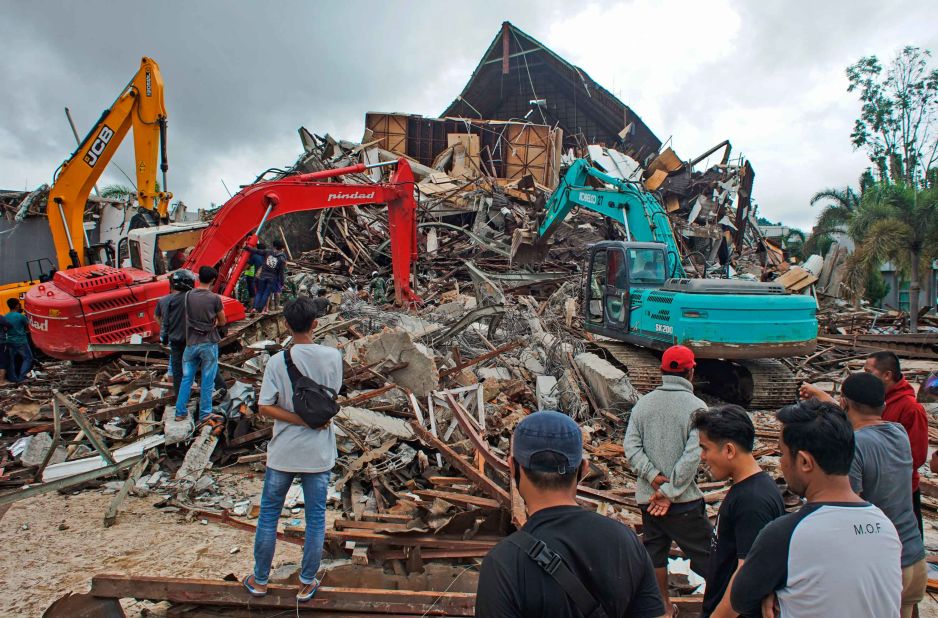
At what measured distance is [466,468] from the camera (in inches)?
201

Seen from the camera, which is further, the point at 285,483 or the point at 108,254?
the point at 108,254

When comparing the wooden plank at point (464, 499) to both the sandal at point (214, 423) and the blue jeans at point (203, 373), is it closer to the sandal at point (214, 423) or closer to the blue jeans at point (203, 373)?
the sandal at point (214, 423)

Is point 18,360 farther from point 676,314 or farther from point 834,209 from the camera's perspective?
point 834,209

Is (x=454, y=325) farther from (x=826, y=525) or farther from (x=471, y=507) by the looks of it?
(x=826, y=525)

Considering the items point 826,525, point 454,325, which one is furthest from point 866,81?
point 826,525

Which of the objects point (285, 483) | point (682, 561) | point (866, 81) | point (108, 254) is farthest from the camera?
point (866, 81)

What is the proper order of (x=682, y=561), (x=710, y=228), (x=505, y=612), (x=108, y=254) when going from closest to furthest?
(x=505, y=612)
(x=682, y=561)
(x=108, y=254)
(x=710, y=228)

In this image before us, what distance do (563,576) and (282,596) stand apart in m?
2.48

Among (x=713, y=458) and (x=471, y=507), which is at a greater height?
(x=713, y=458)

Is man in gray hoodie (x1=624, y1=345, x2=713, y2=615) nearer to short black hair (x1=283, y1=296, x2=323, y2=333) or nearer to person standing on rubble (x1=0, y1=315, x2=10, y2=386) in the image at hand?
short black hair (x1=283, y1=296, x2=323, y2=333)

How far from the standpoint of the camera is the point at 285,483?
340 cm

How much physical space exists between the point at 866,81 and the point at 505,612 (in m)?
42.6

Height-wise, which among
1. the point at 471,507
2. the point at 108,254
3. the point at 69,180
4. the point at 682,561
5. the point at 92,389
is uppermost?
the point at 69,180

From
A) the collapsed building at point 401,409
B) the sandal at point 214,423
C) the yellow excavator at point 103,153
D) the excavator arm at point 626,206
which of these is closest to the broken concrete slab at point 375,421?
the collapsed building at point 401,409
